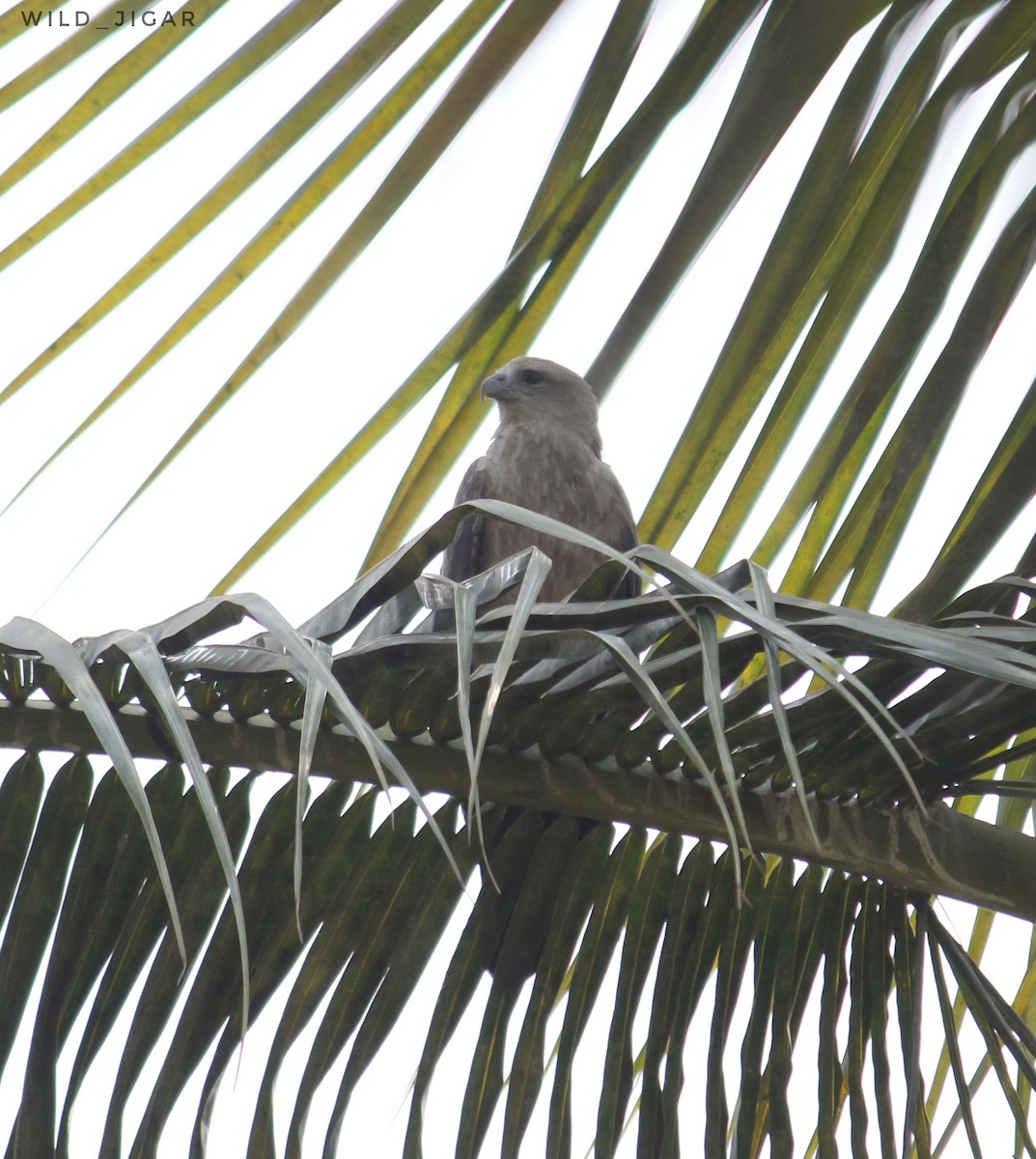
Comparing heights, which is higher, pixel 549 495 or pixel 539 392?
Answer: pixel 539 392

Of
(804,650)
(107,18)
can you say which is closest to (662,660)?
(804,650)

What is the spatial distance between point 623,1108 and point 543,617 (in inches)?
19.5

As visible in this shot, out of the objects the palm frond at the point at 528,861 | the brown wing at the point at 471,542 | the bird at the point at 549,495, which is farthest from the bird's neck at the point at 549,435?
the palm frond at the point at 528,861

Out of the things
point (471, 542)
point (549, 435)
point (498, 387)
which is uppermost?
point (498, 387)

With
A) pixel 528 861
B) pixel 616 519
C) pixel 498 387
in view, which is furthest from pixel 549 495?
pixel 528 861

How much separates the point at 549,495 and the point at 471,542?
270 millimetres

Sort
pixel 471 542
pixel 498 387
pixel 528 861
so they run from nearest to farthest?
1. pixel 528 861
2. pixel 471 542
3. pixel 498 387

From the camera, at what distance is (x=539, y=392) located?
177 inches

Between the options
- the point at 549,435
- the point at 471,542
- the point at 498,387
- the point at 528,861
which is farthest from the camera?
the point at 498,387

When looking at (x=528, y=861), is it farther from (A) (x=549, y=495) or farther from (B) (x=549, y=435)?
(B) (x=549, y=435)

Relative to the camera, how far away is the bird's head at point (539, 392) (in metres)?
4.41

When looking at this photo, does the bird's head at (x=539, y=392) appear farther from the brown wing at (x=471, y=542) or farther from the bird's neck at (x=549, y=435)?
the brown wing at (x=471, y=542)

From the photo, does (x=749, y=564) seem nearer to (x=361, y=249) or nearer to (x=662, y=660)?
(x=662, y=660)

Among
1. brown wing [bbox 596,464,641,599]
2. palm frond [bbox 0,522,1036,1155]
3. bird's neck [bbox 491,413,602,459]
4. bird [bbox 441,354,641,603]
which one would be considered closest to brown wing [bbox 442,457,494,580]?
bird [bbox 441,354,641,603]
